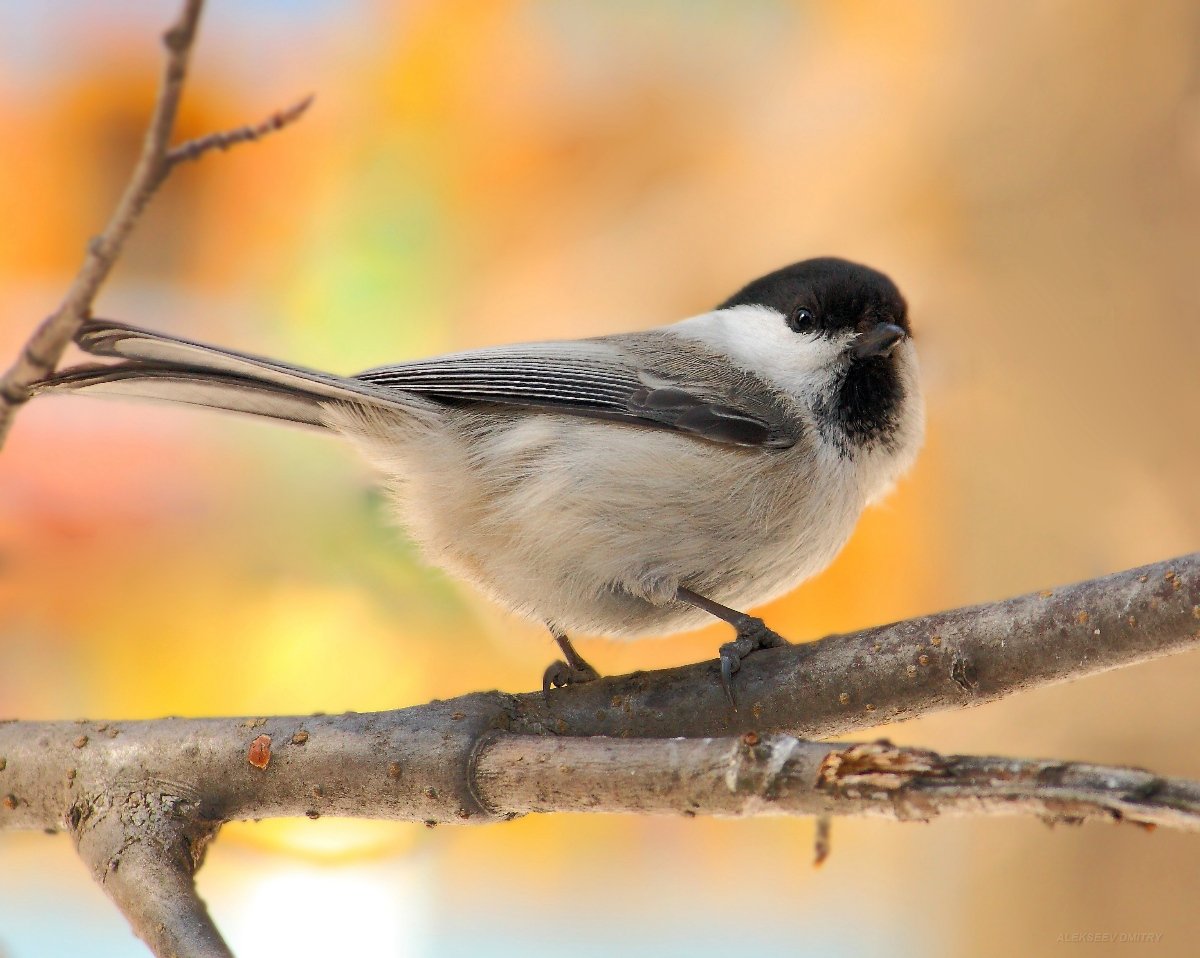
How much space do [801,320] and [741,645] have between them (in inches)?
20.0

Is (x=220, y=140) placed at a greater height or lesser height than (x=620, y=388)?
lesser

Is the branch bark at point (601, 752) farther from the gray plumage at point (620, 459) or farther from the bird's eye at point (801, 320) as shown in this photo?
the bird's eye at point (801, 320)

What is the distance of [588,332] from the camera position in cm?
212

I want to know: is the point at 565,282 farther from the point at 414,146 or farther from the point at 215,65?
the point at 215,65

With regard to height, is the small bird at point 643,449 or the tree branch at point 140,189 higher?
the small bird at point 643,449

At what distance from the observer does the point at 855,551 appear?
2062mm

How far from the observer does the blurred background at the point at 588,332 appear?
1.94m

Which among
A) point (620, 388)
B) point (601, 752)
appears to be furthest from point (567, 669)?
point (601, 752)

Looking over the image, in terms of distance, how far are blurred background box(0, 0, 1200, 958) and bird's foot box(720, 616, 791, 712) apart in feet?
2.44

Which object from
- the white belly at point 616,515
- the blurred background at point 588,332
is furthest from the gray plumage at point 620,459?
the blurred background at point 588,332

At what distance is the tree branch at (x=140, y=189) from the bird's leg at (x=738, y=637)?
64cm

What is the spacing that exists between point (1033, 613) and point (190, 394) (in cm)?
85

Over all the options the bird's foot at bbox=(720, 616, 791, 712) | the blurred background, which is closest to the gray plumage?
the bird's foot at bbox=(720, 616, 791, 712)

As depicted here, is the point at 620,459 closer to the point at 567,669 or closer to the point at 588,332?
the point at 567,669
